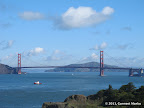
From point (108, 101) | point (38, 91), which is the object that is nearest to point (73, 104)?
point (108, 101)

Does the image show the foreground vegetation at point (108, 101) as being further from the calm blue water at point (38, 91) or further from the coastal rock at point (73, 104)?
the calm blue water at point (38, 91)

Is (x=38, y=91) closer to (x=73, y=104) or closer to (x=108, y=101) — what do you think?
(x=73, y=104)

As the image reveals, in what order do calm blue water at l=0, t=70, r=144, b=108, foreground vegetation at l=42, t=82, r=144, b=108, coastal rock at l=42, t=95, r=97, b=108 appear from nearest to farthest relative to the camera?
foreground vegetation at l=42, t=82, r=144, b=108, coastal rock at l=42, t=95, r=97, b=108, calm blue water at l=0, t=70, r=144, b=108

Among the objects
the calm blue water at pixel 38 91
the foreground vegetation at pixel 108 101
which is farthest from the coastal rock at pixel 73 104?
the calm blue water at pixel 38 91

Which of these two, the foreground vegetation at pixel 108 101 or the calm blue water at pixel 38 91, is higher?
the foreground vegetation at pixel 108 101

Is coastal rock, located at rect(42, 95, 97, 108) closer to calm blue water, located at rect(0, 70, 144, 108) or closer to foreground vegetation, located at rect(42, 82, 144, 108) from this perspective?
foreground vegetation, located at rect(42, 82, 144, 108)

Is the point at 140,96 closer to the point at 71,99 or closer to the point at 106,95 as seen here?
the point at 106,95

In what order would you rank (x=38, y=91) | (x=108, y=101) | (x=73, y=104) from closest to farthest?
(x=73, y=104) → (x=108, y=101) → (x=38, y=91)

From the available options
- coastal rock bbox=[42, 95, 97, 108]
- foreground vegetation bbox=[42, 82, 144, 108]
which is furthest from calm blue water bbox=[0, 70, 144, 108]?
foreground vegetation bbox=[42, 82, 144, 108]

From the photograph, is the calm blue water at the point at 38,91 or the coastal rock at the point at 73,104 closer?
the coastal rock at the point at 73,104

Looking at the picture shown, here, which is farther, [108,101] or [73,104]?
[108,101]

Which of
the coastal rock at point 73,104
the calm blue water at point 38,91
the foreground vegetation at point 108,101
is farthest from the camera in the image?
the calm blue water at point 38,91
